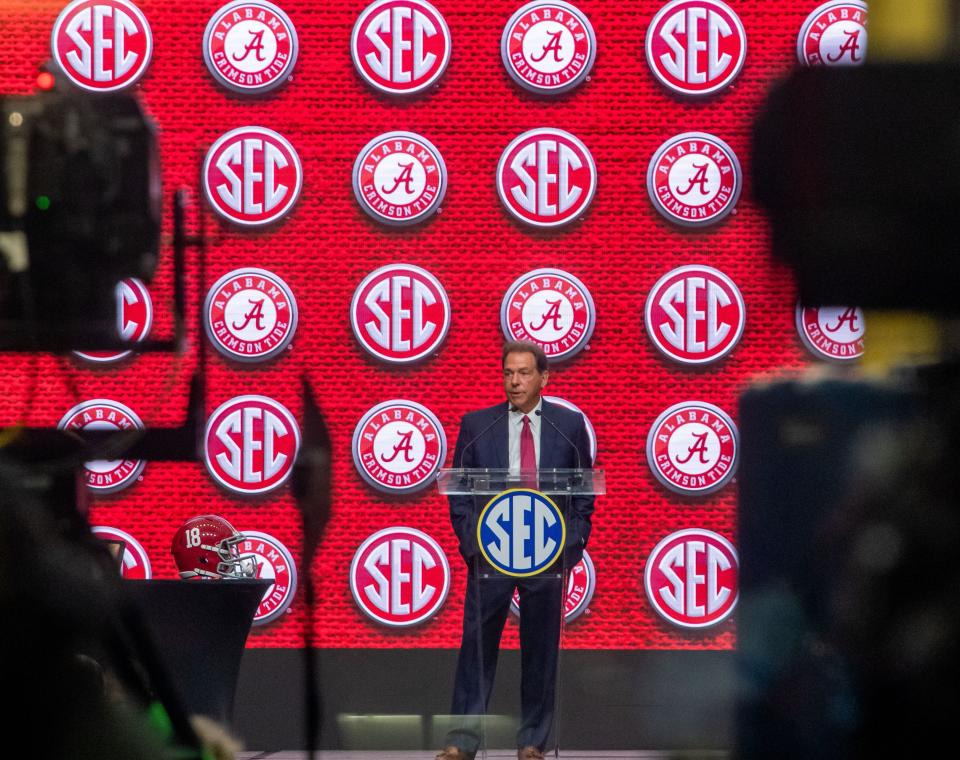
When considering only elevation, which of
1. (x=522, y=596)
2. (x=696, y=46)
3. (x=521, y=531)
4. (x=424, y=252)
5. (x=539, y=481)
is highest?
(x=696, y=46)

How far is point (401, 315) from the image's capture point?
4.94 meters

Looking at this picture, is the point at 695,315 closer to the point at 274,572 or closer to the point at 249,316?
the point at 249,316

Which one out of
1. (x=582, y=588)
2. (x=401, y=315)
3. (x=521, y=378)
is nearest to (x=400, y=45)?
(x=401, y=315)

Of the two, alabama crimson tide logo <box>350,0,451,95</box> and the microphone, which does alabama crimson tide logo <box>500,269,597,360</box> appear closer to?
alabama crimson tide logo <box>350,0,451,95</box>

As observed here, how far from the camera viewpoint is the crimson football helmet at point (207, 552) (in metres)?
3.62

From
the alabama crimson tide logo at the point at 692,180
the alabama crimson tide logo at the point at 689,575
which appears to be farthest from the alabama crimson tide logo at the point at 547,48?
the alabama crimson tide logo at the point at 689,575

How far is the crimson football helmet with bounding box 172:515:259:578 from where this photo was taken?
11.9 feet

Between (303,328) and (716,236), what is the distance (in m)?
1.51

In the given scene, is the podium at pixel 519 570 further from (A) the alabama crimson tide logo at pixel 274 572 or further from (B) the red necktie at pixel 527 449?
(A) the alabama crimson tide logo at pixel 274 572

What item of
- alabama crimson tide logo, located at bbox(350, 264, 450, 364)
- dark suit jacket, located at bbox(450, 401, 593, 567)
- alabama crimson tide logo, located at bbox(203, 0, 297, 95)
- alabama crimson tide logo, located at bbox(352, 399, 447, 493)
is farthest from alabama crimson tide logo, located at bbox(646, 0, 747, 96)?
dark suit jacket, located at bbox(450, 401, 593, 567)

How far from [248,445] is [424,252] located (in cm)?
93

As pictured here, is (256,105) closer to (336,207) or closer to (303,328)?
(336,207)

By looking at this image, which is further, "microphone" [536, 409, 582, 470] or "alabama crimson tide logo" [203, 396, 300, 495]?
"alabama crimson tide logo" [203, 396, 300, 495]

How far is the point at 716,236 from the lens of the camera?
490cm
